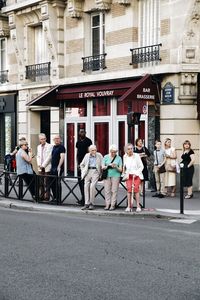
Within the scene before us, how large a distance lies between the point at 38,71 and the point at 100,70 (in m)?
3.68

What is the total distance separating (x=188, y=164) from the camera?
1584 cm

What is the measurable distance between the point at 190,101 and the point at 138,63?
7.28 feet

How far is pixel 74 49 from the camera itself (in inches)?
805

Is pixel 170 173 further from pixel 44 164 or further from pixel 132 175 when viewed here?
pixel 44 164

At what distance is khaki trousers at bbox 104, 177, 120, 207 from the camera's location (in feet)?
44.2

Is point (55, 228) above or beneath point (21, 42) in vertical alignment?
beneath

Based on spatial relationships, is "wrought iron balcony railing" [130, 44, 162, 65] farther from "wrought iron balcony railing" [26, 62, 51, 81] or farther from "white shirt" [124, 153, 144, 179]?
"white shirt" [124, 153, 144, 179]

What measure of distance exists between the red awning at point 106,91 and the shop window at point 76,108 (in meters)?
0.35

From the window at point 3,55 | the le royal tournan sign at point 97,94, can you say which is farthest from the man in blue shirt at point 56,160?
the window at point 3,55

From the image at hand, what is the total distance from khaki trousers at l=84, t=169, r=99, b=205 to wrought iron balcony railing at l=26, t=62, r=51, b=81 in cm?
862

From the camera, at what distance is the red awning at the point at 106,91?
1659cm

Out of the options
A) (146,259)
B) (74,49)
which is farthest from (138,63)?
(146,259)

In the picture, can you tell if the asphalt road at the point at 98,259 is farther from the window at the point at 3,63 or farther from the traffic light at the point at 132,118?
the window at the point at 3,63

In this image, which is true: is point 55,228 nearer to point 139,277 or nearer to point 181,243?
point 181,243
